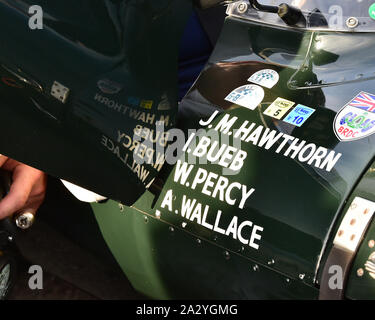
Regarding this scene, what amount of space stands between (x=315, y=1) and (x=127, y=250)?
126 cm

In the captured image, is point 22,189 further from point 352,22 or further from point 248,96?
point 352,22

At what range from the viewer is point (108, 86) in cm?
229

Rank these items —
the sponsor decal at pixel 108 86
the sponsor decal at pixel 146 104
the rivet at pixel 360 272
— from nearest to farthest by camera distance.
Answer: the rivet at pixel 360 272, the sponsor decal at pixel 108 86, the sponsor decal at pixel 146 104

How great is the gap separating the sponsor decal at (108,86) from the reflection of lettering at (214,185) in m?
0.37

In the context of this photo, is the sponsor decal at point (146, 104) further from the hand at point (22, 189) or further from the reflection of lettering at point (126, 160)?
the hand at point (22, 189)

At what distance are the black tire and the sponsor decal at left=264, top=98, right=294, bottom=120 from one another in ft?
4.44

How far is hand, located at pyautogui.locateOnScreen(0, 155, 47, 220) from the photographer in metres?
2.94

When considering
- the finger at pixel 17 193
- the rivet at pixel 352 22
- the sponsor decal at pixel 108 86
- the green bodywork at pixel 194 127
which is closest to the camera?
the green bodywork at pixel 194 127

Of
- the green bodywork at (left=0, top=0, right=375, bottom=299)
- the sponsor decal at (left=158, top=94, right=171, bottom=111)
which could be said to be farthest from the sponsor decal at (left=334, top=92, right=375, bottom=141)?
the sponsor decal at (left=158, top=94, right=171, bottom=111)

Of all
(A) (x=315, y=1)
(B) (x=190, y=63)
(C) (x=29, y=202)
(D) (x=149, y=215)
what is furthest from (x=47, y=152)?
(B) (x=190, y=63)

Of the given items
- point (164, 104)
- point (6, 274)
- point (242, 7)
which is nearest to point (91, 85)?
point (164, 104)

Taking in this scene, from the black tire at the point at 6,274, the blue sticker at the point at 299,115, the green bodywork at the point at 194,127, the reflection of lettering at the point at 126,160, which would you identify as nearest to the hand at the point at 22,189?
the black tire at the point at 6,274

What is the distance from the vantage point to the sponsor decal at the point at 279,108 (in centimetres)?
236

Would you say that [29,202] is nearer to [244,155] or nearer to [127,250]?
[127,250]
